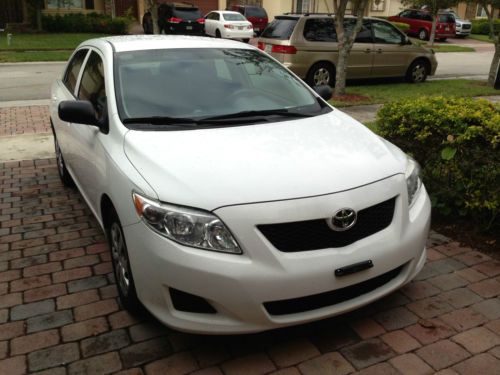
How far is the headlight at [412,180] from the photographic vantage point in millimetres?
3114

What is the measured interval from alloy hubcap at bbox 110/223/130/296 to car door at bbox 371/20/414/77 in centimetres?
1044

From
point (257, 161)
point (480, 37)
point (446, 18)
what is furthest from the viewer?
point (480, 37)

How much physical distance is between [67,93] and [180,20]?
66.5ft

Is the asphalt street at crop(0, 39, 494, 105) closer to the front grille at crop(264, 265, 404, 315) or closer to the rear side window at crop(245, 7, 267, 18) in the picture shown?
the front grille at crop(264, 265, 404, 315)

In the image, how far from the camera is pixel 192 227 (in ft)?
8.47

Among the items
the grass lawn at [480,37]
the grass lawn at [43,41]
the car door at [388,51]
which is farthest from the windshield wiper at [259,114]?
the grass lawn at [480,37]

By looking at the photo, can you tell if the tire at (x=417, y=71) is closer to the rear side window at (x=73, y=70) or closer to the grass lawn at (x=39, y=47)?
the rear side window at (x=73, y=70)

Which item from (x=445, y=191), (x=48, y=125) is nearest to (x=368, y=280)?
(x=445, y=191)

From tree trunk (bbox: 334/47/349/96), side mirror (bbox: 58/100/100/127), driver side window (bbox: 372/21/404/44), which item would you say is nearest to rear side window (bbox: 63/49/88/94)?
side mirror (bbox: 58/100/100/127)

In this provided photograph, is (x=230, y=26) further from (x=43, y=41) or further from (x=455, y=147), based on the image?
(x=455, y=147)

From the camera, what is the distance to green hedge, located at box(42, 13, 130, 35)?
25797mm

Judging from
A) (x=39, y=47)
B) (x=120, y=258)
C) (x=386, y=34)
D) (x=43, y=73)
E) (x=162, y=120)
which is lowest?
(x=43, y=73)

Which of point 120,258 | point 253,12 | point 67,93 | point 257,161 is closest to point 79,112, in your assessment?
point 120,258

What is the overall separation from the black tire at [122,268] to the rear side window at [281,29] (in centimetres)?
905
